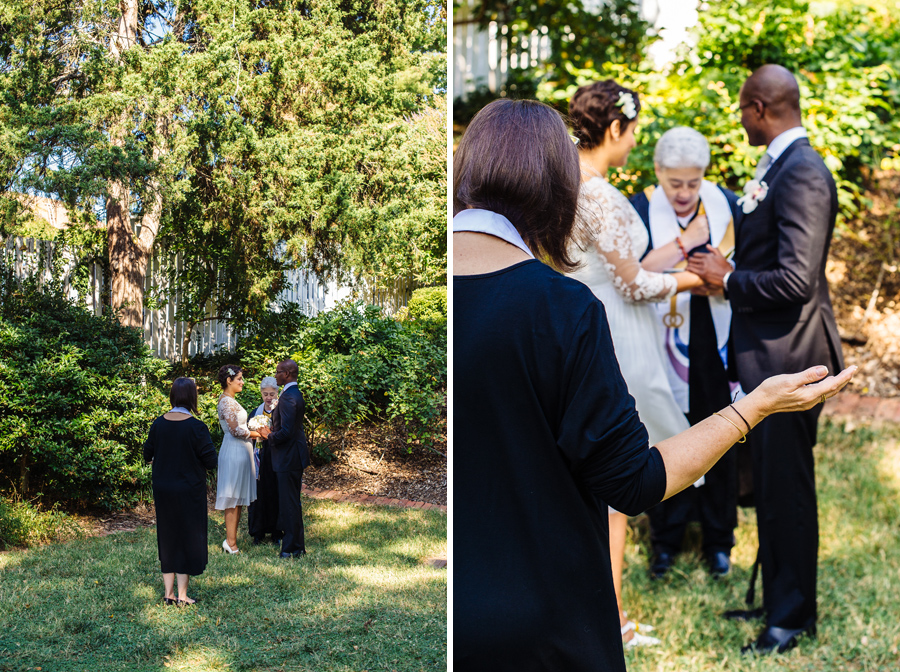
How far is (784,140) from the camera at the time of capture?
3029 mm

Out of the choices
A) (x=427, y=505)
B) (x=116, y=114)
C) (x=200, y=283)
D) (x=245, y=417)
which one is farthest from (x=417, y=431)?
(x=116, y=114)

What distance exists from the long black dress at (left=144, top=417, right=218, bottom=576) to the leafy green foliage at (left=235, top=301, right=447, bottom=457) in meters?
0.14

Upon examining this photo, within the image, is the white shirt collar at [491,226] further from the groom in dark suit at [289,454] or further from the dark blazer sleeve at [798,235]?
the dark blazer sleeve at [798,235]

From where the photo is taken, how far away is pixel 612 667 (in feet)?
4.75

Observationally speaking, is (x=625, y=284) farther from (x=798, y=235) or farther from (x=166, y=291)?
(x=166, y=291)

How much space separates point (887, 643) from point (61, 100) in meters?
3.54

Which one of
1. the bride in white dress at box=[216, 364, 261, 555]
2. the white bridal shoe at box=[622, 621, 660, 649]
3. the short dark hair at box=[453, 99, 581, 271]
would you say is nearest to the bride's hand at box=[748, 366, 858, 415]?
the short dark hair at box=[453, 99, 581, 271]

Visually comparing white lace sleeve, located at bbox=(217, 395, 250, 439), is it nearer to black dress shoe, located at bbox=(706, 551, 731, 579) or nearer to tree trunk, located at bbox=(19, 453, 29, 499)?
tree trunk, located at bbox=(19, 453, 29, 499)

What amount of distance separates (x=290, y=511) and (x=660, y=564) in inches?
121

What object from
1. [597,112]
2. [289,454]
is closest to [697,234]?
[597,112]

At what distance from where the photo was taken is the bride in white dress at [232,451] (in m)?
1.43

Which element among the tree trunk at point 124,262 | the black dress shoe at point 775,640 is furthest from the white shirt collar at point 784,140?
the tree trunk at point 124,262

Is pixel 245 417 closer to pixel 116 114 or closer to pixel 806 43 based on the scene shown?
pixel 116 114

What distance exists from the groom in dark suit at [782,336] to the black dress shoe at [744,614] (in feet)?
0.97
